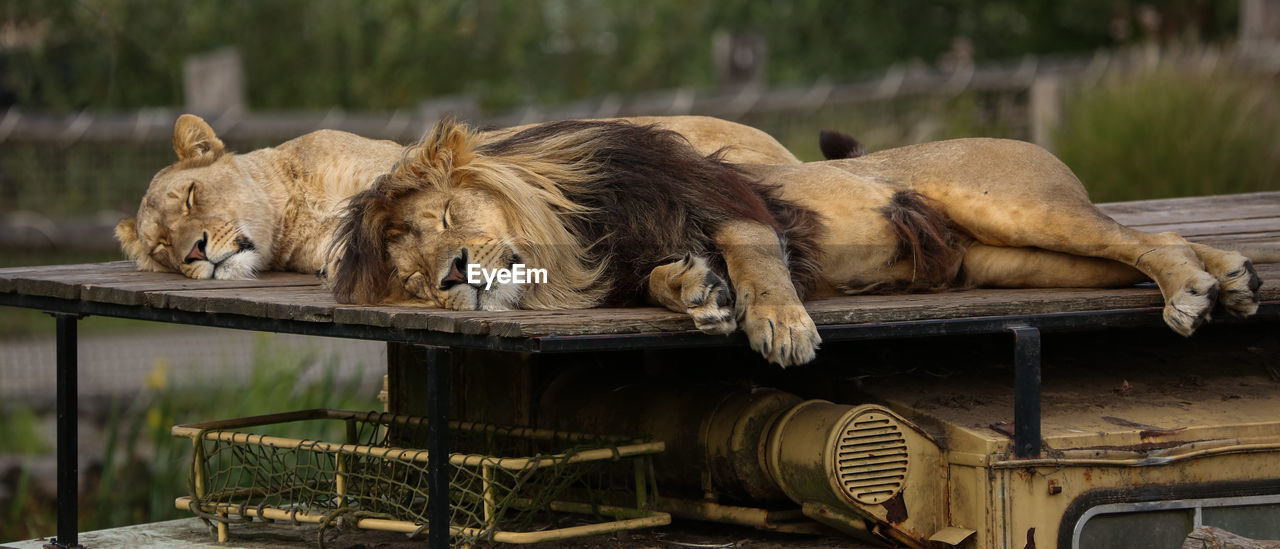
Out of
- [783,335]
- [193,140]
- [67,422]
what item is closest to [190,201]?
[193,140]

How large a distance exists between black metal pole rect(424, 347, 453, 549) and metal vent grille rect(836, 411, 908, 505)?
88 centimetres

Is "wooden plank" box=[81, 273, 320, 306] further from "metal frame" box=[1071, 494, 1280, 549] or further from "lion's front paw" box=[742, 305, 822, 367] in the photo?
"metal frame" box=[1071, 494, 1280, 549]

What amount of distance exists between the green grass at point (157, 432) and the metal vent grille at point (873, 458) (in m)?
3.17

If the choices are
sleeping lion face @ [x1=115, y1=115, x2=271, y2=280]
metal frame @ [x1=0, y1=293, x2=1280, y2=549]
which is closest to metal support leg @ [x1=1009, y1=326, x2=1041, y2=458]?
metal frame @ [x1=0, y1=293, x2=1280, y2=549]

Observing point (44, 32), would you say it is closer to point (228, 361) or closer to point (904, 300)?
point (228, 361)

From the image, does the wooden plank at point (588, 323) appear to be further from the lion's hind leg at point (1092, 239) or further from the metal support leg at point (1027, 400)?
the lion's hind leg at point (1092, 239)

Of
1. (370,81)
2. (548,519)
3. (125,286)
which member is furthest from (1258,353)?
(370,81)

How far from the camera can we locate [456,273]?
3.39 metres

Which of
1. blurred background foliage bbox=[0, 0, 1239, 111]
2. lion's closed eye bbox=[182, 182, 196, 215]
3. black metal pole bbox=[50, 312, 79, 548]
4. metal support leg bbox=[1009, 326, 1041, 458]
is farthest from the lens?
blurred background foliage bbox=[0, 0, 1239, 111]

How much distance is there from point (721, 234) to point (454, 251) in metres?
0.61

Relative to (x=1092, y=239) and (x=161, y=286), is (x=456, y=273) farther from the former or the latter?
(x=1092, y=239)

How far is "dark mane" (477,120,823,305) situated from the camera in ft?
11.6

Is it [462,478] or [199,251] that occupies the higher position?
[199,251]

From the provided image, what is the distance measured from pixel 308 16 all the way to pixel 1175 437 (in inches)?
516
